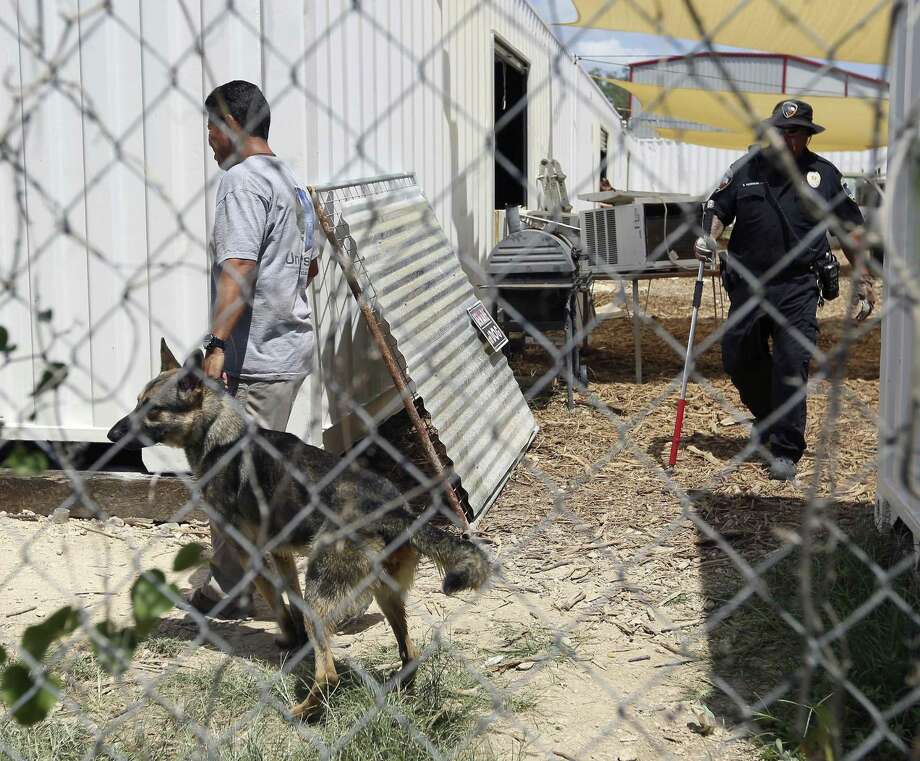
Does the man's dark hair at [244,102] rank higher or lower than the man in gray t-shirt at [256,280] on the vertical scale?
higher

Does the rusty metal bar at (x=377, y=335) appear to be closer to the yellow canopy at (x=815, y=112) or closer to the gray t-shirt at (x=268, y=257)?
the gray t-shirt at (x=268, y=257)

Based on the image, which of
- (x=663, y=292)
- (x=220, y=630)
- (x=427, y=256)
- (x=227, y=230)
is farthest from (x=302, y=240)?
(x=663, y=292)

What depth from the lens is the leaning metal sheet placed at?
17.7ft

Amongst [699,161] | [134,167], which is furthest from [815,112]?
[134,167]

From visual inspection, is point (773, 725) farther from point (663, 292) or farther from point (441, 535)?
point (663, 292)

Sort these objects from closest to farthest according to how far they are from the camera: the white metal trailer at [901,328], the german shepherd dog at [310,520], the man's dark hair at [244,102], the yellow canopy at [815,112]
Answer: the german shepherd dog at [310,520]
the white metal trailer at [901,328]
the man's dark hair at [244,102]
the yellow canopy at [815,112]

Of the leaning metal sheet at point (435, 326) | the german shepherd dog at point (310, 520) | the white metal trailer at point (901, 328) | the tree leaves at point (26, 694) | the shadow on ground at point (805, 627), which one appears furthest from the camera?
the leaning metal sheet at point (435, 326)

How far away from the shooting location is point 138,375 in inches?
211

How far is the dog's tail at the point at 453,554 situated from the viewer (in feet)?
10.2

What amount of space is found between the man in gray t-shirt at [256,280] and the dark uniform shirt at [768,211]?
296cm

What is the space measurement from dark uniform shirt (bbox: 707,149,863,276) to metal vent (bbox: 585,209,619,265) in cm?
312

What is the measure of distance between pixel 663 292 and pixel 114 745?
46.7 feet

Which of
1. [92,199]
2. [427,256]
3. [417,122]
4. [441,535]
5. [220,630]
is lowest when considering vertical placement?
[220,630]

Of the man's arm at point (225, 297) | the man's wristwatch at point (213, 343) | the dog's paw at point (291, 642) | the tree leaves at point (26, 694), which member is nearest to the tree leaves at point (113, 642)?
the tree leaves at point (26, 694)
